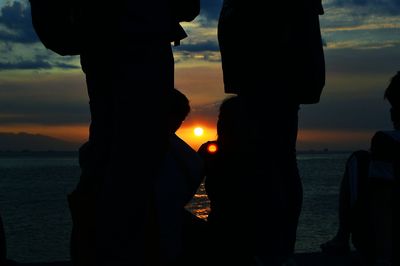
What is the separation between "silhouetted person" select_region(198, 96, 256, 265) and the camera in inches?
144

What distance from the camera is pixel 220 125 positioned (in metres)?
3.94

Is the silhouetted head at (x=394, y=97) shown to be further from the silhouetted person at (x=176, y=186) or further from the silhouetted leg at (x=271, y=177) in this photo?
the silhouetted person at (x=176, y=186)

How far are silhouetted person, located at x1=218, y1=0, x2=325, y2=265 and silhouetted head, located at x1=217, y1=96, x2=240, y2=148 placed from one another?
5cm

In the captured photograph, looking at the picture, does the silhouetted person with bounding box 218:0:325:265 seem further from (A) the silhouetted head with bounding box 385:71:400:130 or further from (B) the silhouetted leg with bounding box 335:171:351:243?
(B) the silhouetted leg with bounding box 335:171:351:243

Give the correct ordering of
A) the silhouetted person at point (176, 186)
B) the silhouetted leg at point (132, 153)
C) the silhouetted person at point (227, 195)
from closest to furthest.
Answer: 1. the silhouetted leg at point (132, 153)
2. the silhouetted person at point (176, 186)
3. the silhouetted person at point (227, 195)

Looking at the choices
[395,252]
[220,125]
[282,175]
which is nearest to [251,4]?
[220,125]

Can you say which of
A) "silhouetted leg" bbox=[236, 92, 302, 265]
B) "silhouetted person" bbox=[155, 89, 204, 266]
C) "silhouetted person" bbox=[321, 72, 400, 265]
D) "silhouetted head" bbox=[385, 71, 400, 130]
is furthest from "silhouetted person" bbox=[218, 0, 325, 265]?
"silhouetted head" bbox=[385, 71, 400, 130]

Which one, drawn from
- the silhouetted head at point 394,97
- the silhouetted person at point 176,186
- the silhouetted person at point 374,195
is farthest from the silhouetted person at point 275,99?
the silhouetted head at point 394,97

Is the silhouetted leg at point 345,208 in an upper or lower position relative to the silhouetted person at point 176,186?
lower

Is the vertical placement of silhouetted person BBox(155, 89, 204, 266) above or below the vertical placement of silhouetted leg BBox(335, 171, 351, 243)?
above

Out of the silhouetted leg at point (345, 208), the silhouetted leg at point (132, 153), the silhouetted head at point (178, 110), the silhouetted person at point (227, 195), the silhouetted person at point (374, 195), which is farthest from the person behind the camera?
the silhouetted leg at point (345, 208)

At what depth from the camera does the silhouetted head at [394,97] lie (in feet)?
14.6

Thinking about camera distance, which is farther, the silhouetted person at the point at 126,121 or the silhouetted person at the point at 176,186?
the silhouetted person at the point at 176,186

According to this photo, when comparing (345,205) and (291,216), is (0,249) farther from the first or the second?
(345,205)
